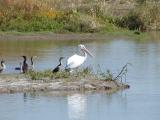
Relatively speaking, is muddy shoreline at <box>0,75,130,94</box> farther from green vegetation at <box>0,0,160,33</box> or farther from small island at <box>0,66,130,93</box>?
green vegetation at <box>0,0,160,33</box>

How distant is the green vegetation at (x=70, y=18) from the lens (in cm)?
4453

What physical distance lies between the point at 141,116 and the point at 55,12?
1069 inches

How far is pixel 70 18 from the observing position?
4528 centimetres

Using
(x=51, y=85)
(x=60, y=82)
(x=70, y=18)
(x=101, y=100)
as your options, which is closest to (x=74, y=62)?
(x=60, y=82)

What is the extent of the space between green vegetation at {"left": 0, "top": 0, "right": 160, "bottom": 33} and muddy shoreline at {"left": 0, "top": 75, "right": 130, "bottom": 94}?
21.0m

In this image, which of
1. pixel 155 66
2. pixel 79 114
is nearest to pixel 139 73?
pixel 155 66

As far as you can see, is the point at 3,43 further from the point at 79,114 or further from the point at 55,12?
the point at 79,114

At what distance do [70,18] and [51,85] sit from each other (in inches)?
890

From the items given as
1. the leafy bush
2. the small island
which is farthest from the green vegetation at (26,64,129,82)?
the leafy bush

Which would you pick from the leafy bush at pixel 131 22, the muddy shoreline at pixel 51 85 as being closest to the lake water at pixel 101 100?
the muddy shoreline at pixel 51 85

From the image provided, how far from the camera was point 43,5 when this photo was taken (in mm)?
46938

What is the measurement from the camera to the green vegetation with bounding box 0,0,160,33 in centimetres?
4453

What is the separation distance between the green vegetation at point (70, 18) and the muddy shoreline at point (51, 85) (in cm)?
2105

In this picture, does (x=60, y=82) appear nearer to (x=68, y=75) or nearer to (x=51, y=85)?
(x=51, y=85)
